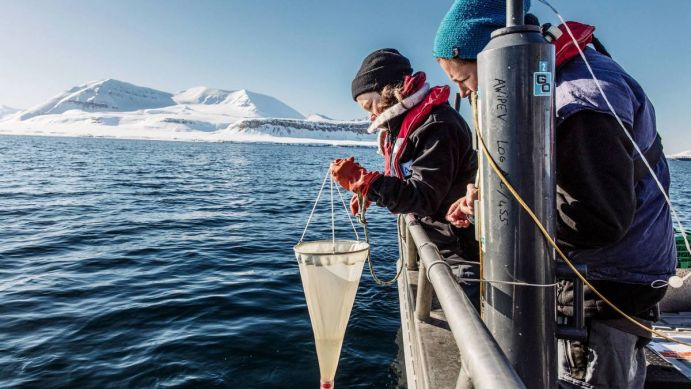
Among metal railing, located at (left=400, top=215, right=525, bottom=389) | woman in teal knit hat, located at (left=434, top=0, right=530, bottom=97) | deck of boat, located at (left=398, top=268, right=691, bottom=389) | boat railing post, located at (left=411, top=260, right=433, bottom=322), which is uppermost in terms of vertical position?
woman in teal knit hat, located at (left=434, top=0, right=530, bottom=97)

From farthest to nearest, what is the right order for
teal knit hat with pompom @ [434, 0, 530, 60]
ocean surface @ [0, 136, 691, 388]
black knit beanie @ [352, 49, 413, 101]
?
ocean surface @ [0, 136, 691, 388], black knit beanie @ [352, 49, 413, 101], teal knit hat with pompom @ [434, 0, 530, 60]

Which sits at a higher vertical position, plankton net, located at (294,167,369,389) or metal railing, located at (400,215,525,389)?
metal railing, located at (400,215,525,389)

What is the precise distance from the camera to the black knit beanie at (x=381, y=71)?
10.2 feet

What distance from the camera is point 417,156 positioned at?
8.97ft

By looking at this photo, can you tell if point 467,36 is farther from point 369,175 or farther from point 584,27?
point 369,175

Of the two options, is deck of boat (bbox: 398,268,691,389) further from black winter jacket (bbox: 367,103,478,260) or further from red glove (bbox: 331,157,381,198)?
red glove (bbox: 331,157,381,198)

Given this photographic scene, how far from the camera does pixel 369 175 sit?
8.52ft

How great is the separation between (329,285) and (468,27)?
64.3 inches

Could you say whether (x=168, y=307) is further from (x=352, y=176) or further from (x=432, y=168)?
(x=432, y=168)

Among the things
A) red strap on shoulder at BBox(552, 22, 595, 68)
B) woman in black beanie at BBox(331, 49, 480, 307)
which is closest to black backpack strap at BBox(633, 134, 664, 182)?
red strap on shoulder at BBox(552, 22, 595, 68)

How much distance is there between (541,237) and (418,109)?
4.99ft

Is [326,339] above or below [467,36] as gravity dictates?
below

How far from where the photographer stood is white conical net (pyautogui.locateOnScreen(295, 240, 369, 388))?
8.36 ft

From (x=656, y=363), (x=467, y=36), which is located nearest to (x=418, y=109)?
(x=467, y=36)
